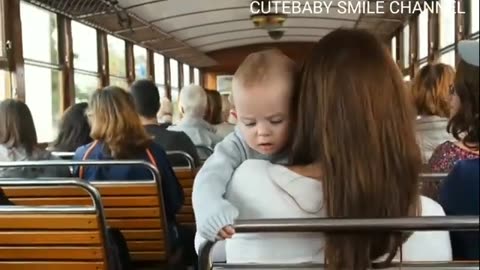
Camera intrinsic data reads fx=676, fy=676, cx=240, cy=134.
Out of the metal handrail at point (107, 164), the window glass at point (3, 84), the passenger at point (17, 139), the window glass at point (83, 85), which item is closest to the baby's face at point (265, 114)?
the metal handrail at point (107, 164)

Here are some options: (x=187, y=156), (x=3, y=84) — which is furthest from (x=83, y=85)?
(x=187, y=156)

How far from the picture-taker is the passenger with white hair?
491 centimetres

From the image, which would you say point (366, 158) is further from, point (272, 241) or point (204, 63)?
point (204, 63)

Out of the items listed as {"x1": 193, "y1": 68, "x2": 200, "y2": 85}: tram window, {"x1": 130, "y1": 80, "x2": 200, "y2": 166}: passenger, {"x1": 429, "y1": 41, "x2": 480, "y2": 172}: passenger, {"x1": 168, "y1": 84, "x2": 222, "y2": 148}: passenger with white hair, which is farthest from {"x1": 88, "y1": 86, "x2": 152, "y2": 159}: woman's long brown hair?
{"x1": 193, "y1": 68, "x2": 200, "y2": 85}: tram window

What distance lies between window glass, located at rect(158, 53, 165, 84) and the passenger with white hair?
6.87 metres

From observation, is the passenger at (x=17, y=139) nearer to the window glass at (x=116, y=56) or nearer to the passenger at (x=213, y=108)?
the passenger at (x=213, y=108)

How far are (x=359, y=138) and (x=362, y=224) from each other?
0.56 feet

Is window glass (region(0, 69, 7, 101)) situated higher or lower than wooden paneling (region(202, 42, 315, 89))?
lower

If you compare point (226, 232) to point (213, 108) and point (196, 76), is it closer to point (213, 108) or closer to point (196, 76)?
point (213, 108)

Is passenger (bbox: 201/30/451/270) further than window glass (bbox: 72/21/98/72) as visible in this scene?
No

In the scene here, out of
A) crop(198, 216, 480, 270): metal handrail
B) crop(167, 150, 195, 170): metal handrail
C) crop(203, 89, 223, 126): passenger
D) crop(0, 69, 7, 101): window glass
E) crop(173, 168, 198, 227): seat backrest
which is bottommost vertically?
crop(173, 168, 198, 227): seat backrest

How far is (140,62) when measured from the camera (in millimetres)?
10688

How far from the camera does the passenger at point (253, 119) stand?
56.1 inches

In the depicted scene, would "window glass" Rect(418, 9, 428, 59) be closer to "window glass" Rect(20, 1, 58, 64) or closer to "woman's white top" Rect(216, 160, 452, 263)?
"window glass" Rect(20, 1, 58, 64)
